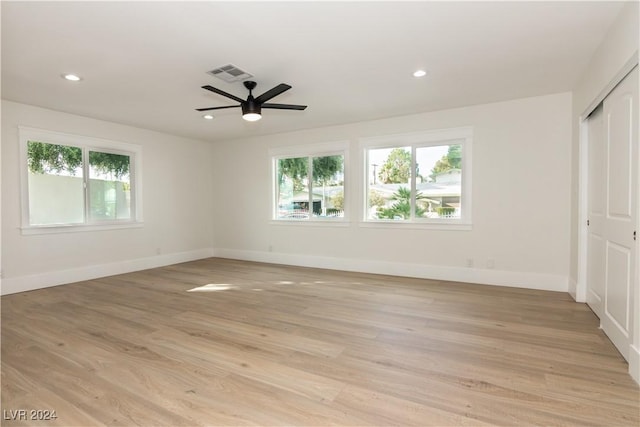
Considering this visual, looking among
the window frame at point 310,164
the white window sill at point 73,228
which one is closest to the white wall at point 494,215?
the window frame at point 310,164

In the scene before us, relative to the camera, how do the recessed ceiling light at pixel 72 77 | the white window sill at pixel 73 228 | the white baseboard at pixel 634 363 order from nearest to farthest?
1. the white baseboard at pixel 634 363
2. the recessed ceiling light at pixel 72 77
3. the white window sill at pixel 73 228

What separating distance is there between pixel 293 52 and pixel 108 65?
6.34 feet

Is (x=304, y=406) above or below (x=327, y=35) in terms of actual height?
below

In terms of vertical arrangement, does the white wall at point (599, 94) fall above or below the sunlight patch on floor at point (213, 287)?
above

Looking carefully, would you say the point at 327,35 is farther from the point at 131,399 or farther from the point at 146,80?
the point at 131,399

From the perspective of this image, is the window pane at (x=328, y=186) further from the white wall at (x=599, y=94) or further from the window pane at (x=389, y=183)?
the white wall at (x=599, y=94)

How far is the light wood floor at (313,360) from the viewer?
73.4 inches

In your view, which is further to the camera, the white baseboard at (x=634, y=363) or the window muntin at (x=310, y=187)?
the window muntin at (x=310, y=187)

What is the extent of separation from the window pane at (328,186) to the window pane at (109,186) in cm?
345

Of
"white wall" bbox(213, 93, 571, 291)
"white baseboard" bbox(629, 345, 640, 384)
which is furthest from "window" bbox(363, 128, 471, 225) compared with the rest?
"white baseboard" bbox(629, 345, 640, 384)

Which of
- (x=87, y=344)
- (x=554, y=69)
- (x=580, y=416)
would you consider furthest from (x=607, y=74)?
(x=87, y=344)

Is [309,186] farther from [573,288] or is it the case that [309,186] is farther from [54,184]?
[573,288]

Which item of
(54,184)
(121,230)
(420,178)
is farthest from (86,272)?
(420,178)

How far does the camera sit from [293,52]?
3.06 m
